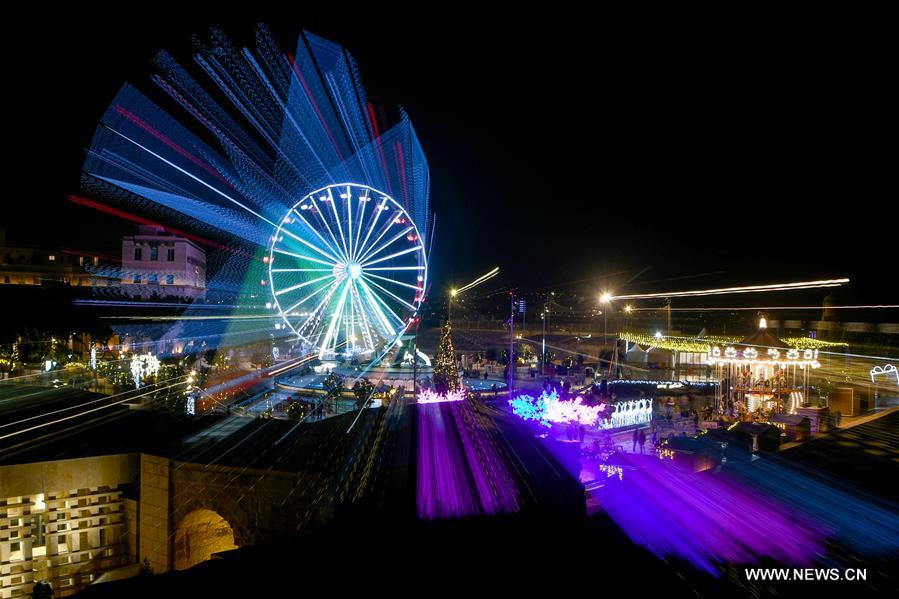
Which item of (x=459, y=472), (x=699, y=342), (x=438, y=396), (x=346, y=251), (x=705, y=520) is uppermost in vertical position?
(x=346, y=251)

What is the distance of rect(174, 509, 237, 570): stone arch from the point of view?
7.61 m

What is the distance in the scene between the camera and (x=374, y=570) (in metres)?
3.32

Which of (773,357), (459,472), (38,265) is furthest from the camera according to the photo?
(38,265)

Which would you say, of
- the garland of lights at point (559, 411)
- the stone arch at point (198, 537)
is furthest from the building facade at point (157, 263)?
the stone arch at point (198, 537)

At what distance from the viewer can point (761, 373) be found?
1825cm

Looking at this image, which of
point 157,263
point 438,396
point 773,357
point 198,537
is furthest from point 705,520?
point 157,263

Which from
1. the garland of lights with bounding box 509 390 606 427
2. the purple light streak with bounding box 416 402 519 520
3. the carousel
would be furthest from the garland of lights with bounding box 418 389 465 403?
the carousel

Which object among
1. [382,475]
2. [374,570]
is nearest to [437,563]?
[374,570]

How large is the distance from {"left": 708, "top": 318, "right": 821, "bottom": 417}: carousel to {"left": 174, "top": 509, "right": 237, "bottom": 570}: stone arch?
1547 cm

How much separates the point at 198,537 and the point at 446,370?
9.87m

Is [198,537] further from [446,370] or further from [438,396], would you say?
[446,370]

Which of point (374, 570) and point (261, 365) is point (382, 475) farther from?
point (261, 365)

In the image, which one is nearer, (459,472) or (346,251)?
(459,472)

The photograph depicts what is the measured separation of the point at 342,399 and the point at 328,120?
1150cm
